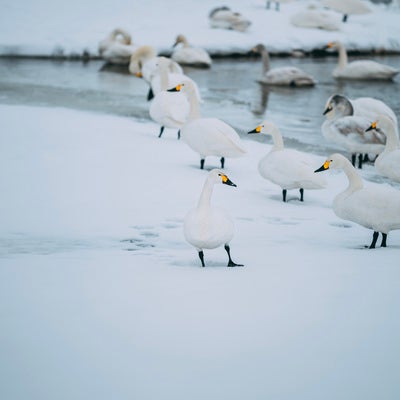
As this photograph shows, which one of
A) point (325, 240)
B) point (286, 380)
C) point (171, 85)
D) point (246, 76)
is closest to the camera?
point (286, 380)

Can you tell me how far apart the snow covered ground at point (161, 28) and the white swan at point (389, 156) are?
11.7 m

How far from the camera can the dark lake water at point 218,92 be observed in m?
12.9

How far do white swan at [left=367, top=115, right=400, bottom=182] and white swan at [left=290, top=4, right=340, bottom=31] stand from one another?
1441cm

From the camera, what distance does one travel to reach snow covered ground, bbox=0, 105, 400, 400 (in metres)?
3.74

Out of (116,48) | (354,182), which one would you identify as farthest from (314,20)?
(354,182)

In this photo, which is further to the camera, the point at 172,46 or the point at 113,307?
the point at 172,46

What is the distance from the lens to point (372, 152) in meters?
9.85

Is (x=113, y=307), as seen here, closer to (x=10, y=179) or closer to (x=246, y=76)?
(x=10, y=179)

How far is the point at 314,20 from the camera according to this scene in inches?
905

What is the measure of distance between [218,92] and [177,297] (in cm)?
1117

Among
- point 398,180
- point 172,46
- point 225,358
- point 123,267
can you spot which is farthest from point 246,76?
point 225,358

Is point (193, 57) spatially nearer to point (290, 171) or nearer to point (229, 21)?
point (229, 21)

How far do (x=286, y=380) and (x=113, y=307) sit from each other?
1.22 meters

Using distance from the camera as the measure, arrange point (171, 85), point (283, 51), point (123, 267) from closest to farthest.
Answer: point (123, 267)
point (171, 85)
point (283, 51)
